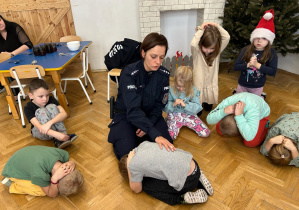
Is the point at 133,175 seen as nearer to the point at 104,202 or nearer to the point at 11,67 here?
the point at 104,202

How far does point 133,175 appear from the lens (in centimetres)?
150

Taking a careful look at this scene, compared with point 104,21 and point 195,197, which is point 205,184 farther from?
point 104,21

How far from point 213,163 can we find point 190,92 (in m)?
0.75

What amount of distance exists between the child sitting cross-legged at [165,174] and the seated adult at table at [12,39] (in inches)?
103

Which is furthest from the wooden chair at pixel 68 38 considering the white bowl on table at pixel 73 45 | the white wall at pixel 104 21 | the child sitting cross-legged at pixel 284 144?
the child sitting cross-legged at pixel 284 144

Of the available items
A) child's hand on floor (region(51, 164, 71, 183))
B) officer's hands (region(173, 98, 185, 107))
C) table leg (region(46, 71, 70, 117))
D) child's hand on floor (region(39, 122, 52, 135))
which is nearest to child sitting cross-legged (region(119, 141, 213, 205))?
child's hand on floor (region(51, 164, 71, 183))

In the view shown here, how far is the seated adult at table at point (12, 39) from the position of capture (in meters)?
3.15

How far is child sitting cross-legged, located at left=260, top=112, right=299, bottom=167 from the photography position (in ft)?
5.80

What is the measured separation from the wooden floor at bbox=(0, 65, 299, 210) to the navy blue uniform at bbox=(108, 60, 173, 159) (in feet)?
0.81

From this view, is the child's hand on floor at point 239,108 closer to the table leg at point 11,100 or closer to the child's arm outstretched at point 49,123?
the child's arm outstretched at point 49,123

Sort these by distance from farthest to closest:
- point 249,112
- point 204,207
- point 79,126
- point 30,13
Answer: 1. point 30,13
2. point 79,126
3. point 249,112
4. point 204,207

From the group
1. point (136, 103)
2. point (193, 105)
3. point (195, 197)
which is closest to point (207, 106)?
point (193, 105)

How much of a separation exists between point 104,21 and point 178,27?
4.18 ft

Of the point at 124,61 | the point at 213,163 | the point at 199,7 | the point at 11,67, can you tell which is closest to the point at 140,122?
the point at 213,163
